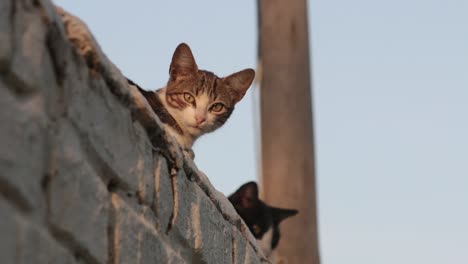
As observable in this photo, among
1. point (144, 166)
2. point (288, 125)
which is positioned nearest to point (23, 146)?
point (144, 166)

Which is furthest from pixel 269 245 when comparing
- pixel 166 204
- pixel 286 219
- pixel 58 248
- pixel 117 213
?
pixel 58 248

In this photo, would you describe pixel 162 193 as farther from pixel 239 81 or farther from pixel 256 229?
pixel 256 229

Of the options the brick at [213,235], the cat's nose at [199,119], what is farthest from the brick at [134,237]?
the cat's nose at [199,119]

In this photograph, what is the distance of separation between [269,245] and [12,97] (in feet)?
16.0

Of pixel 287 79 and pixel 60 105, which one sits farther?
pixel 287 79

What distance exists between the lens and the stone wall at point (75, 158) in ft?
5.74

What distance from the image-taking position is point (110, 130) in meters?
2.31

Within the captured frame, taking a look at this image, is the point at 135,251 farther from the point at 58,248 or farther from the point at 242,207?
the point at 242,207

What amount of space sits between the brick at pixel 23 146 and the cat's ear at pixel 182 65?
333cm

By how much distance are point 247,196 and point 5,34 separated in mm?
5490

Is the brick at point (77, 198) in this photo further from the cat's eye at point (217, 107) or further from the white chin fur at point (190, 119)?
the cat's eye at point (217, 107)

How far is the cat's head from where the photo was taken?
16.2 ft

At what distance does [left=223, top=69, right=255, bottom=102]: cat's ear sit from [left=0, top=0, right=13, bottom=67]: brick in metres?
3.76

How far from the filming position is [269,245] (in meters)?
6.52
